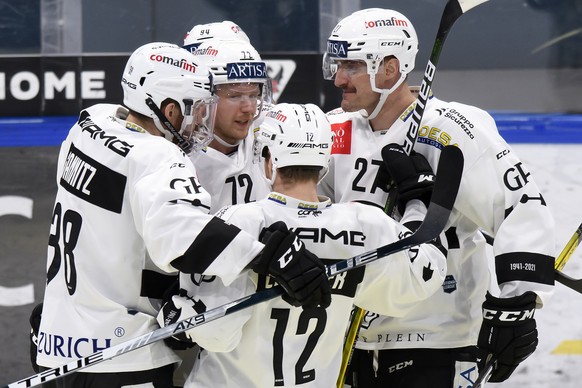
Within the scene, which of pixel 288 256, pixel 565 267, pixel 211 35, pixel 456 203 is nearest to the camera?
pixel 288 256

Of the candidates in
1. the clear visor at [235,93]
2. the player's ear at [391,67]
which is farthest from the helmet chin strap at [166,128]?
the player's ear at [391,67]

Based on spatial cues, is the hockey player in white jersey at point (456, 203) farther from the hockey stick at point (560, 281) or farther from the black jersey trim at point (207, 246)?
the black jersey trim at point (207, 246)

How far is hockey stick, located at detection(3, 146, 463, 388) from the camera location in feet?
7.94

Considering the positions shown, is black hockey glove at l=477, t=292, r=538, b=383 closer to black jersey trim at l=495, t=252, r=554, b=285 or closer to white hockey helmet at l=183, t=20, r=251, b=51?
black jersey trim at l=495, t=252, r=554, b=285

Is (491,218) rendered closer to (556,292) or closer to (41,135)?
(556,292)

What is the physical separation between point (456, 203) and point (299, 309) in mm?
637

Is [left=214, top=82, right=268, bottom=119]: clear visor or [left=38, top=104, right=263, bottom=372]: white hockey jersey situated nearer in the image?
[left=38, top=104, right=263, bottom=372]: white hockey jersey

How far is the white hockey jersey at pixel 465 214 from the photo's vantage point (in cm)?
282

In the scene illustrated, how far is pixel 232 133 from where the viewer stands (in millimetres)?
3082

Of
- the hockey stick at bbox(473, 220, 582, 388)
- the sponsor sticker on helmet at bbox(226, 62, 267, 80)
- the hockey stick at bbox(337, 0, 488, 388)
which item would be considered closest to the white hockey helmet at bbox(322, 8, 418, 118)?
the hockey stick at bbox(337, 0, 488, 388)

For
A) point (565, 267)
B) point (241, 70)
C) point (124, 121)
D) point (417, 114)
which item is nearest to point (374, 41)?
point (417, 114)

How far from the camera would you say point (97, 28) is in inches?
168

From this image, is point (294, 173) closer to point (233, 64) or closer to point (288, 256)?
point (288, 256)

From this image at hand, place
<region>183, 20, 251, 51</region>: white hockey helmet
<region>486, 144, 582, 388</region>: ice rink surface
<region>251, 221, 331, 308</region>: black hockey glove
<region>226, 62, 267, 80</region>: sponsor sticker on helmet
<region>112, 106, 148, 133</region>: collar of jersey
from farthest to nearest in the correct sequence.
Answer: <region>486, 144, 582, 388</region>: ice rink surface → <region>183, 20, 251, 51</region>: white hockey helmet → <region>226, 62, 267, 80</region>: sponsor sticker on helmet → <region>112, 106, 148, 133</region>: collar of jersey → <region>251, 221, 331, 308</region>: black hockey glove
